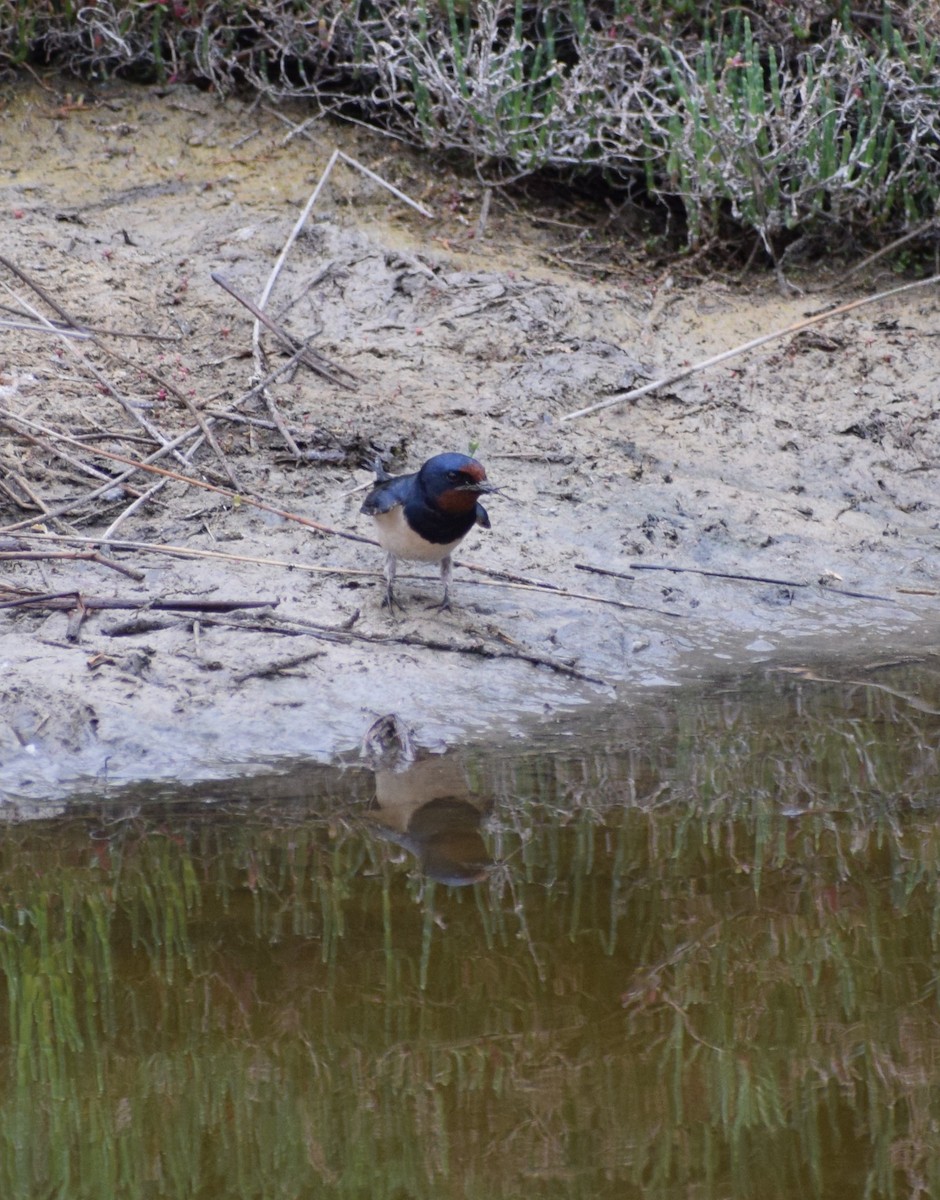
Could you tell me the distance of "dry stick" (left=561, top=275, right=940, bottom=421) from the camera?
7.26 m

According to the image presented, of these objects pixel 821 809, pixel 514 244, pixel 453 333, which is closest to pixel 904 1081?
pixel 821 809

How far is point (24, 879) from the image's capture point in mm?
3686

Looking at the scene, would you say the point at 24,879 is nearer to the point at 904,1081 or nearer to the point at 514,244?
the point at 904,1081

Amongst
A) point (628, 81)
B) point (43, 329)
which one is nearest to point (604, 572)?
point (43, 329)

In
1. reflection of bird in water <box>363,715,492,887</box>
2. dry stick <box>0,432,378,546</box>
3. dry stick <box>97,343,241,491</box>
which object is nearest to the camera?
reflection of bird in water <box>363,715,492,887</box>

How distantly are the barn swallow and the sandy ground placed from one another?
323mm

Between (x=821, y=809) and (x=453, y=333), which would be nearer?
(x=821, y=809)

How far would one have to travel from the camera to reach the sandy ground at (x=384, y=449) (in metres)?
4.99

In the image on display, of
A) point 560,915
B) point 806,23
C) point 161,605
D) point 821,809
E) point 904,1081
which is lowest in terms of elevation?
point 904,1081

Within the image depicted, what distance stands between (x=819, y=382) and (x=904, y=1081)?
5276mm

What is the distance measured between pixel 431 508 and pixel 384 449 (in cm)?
142

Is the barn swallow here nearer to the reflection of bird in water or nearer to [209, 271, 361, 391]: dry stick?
the reflection of bird in water

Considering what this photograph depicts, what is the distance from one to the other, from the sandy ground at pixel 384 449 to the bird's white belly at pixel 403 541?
27cm

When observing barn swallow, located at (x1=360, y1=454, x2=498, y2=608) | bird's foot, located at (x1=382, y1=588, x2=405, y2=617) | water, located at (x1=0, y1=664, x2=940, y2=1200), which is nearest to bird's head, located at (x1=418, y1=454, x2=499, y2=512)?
barn swallow, located at (x1=360, y1=454, x2=498, y2=608)
